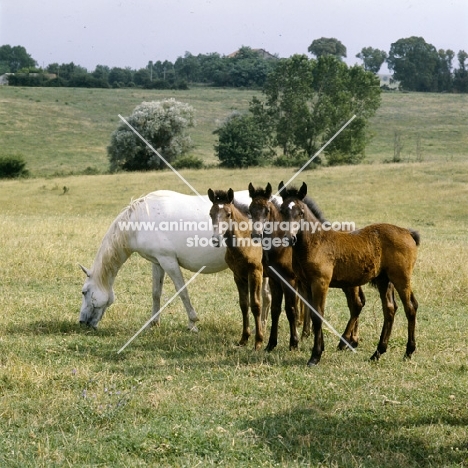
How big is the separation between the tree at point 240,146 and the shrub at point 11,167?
13.8 metres

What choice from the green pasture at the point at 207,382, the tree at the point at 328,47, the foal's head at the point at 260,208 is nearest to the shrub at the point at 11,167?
the green pasture at the point at 207,382

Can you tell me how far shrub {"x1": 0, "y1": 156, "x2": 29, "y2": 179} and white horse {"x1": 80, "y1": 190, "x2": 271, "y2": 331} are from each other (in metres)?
37.8

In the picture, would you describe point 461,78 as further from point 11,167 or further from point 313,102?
point 11,167

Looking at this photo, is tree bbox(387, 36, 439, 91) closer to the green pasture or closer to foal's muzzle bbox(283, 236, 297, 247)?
the green pasture

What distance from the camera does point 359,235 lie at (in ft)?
27.4

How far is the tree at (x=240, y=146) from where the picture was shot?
49.4m

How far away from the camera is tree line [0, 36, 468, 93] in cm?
9700

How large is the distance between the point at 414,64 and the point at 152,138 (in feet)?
206

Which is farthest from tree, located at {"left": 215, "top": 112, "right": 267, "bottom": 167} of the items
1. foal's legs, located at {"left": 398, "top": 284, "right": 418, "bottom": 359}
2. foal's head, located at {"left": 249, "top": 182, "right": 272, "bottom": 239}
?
foal's head, located at {"left": 249, "top": 182, "right": 272, "bottom": 239}

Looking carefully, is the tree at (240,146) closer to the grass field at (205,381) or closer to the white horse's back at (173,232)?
the grass field at (205,381)

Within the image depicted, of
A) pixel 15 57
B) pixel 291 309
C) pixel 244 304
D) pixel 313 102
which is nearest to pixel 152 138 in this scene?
pixel 313 102

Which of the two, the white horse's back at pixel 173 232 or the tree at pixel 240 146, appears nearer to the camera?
the white horse's back at pixel 173 232

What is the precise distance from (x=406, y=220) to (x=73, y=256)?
14718 mm

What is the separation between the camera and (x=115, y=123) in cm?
7431
